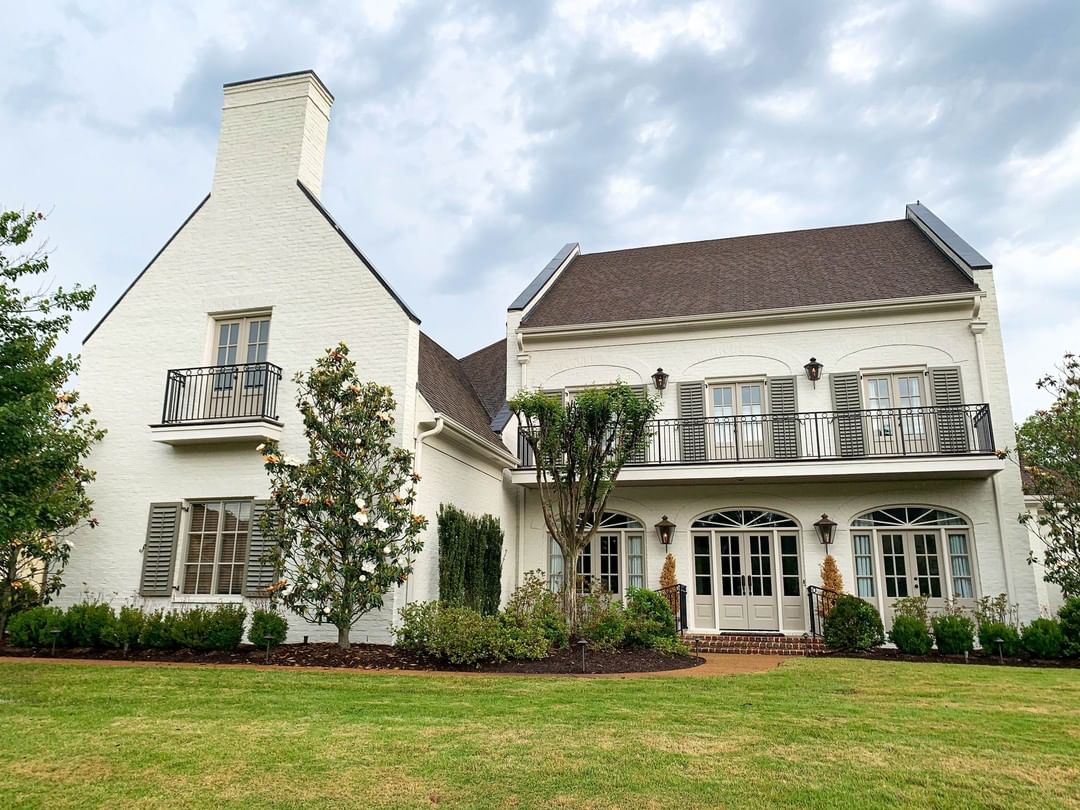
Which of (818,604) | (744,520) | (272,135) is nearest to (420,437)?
(272,135)

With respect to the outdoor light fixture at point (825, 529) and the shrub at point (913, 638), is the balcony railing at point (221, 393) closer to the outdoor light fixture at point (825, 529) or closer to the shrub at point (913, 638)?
the outdoor light fixture at point (825, 529)

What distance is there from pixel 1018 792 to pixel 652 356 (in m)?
→ 12.5

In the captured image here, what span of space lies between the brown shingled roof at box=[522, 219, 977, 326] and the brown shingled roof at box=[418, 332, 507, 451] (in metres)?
2.05

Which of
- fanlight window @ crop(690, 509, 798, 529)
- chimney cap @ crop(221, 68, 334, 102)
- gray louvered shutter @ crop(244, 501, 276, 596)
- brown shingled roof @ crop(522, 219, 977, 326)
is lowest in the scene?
gray louvered shutter @ crop(244, 501, 276, 596)

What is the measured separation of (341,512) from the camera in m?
10.9

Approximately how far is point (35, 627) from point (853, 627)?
12715 millimetres

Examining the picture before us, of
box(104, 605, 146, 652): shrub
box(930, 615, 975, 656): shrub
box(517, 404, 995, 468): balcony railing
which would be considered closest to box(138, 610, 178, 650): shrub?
box(104, 605, 146, 652): shrub

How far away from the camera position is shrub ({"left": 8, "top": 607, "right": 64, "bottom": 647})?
11.0 meters

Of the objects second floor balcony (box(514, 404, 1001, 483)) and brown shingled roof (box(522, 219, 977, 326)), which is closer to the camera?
second floor balcony (box(514, 404, 1001, 483))

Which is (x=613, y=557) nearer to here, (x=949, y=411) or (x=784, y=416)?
(x=784, y=416)

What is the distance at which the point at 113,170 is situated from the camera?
494 inches

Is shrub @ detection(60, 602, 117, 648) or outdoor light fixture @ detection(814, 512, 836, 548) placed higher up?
outdoor light fixture @ detection(814, 512, 836, 548)

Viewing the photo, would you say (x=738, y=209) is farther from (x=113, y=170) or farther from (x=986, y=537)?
(x=113, y=170)

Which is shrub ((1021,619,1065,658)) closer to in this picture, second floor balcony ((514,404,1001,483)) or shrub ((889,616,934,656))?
shrub ((889,616,934,656))
